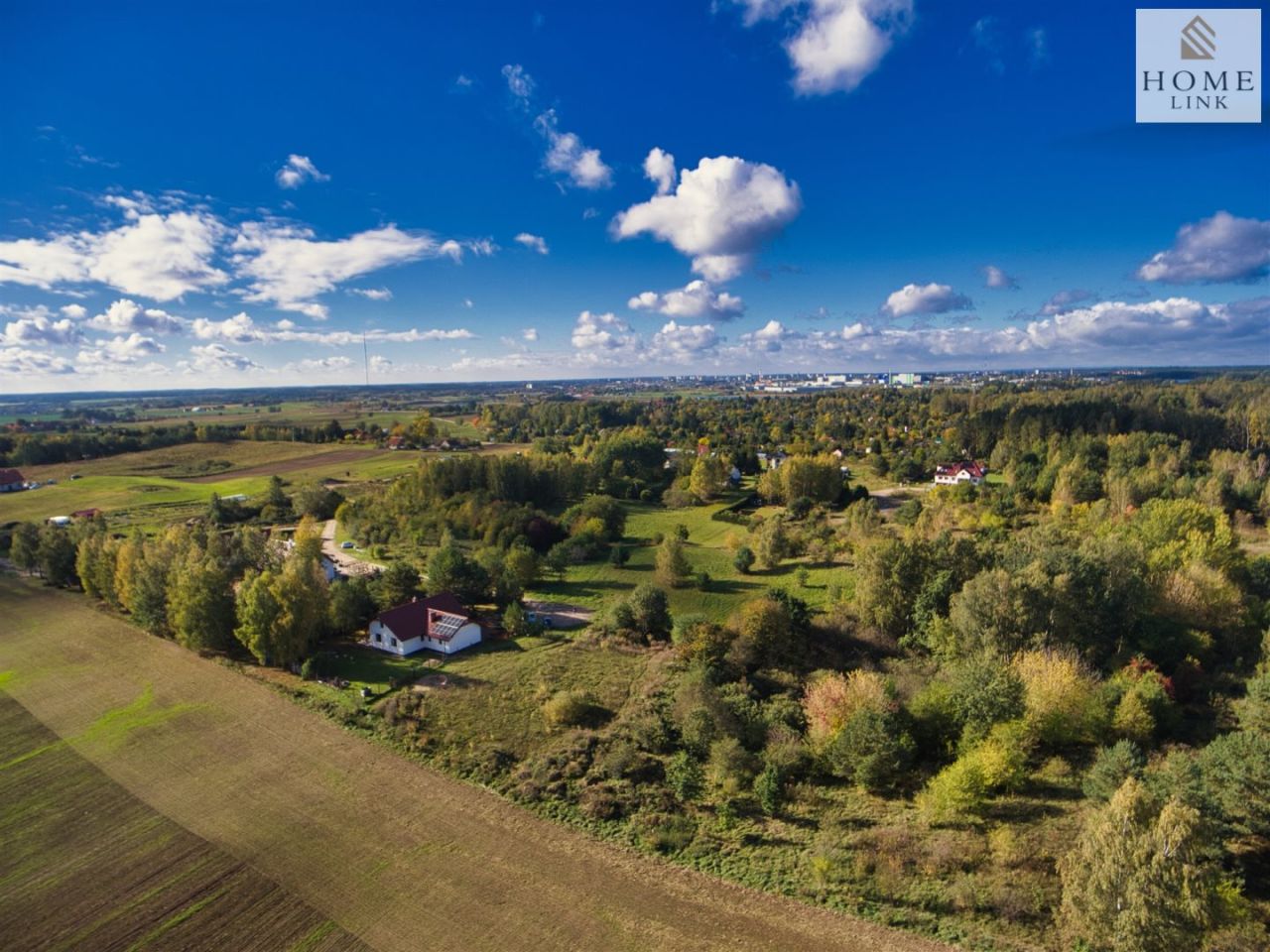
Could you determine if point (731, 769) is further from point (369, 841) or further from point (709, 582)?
point (709, 582)

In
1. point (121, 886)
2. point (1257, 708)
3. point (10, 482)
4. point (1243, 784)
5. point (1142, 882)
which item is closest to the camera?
point (1142, 882)

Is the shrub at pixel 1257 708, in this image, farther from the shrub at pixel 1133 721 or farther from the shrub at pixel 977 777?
the shrub at pixel 977 777

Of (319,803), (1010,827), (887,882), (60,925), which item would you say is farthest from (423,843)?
(1010,827)

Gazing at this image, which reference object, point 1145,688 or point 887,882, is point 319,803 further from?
point 1145,688

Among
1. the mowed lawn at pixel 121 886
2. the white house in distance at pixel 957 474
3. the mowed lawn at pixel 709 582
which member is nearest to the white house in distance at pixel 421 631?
the mowed lawn at pixel 709 582

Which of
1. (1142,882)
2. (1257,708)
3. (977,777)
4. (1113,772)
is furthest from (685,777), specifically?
(1257,708)

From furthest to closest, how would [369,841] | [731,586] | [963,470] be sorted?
[963,470] → [731,586] → [369,841]

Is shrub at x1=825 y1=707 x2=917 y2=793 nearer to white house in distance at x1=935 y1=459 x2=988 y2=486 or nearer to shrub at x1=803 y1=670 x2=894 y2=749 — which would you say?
shrub at x1=803 y1=670 x2=894 y2=749

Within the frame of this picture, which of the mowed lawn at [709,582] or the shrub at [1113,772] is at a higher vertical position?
the shrub at [1113,772]
